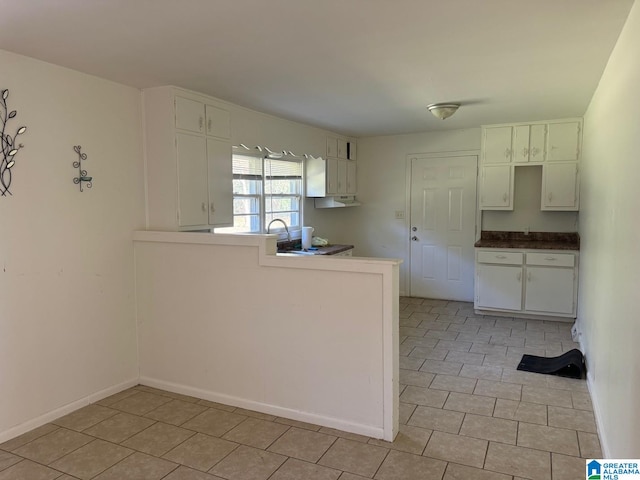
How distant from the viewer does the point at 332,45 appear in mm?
2650

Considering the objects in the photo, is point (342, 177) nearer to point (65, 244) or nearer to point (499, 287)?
point (499, 287)

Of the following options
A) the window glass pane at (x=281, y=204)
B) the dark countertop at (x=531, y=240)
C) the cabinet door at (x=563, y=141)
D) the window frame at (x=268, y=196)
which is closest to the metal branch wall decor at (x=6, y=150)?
the window frame at (x=268, y=196)

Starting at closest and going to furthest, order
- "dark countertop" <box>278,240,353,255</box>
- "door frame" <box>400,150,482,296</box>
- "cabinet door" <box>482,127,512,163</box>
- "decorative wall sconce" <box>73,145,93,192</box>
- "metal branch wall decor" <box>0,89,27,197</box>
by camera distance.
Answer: "metal branch wall decor" <box>0,89,27,197</box> < "decorative wall sconce" <box>73,145,93,192</box> < "dark countertop" <box>278,240,353,255</box> < "cabinet door" <box>482,127,512,163</box> < "door frame" <box>400,150,482,296</box>

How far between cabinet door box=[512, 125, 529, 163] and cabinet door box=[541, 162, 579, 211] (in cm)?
27

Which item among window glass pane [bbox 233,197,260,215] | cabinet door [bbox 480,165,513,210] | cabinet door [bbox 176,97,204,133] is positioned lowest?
window glass pane [bbox 233,197,260,215]

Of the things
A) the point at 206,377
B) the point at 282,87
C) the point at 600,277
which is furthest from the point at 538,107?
the point at 206,377

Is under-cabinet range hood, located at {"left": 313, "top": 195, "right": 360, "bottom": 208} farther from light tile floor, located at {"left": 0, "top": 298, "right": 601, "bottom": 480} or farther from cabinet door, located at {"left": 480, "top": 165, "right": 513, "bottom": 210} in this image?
light tile floor, located at {"left": 0, "top": 298, "right": 601, "bottom": 480}

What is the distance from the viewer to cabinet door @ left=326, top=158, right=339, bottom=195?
5.89 meters

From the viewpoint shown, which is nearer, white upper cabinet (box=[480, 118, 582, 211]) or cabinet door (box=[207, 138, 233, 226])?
cabinet door (box=[207, 138, 233, 226])

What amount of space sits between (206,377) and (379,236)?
393 centimetres

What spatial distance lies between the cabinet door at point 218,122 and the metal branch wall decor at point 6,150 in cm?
143

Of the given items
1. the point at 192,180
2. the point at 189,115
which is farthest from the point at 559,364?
the point at 189,115

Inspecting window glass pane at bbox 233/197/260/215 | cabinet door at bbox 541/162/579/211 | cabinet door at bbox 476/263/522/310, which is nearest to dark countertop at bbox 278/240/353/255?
window glass pane at bbox 233/197/260/215

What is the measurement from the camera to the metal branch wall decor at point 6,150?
2752 millimetres
